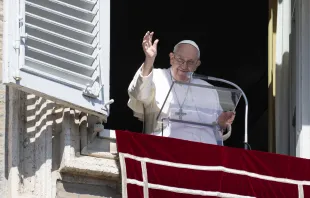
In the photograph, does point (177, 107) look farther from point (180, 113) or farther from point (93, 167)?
point (93, 167)

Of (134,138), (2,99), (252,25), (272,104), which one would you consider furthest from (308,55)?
(252,25)

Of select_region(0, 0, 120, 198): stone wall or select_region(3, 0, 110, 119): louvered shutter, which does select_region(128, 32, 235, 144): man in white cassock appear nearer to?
select_region(3, 0, 110, 119): louvered shutter

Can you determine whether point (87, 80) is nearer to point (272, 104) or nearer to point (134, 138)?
point (134, 138)

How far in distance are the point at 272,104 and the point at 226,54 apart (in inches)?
110

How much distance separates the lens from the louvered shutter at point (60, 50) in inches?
379

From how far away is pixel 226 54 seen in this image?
14.7 meters

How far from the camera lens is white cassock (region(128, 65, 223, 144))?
10.6 meters

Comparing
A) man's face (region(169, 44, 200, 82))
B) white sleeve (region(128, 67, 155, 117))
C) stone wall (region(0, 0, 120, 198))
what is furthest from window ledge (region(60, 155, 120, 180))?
man's face (region(169, 44, 200, 82))

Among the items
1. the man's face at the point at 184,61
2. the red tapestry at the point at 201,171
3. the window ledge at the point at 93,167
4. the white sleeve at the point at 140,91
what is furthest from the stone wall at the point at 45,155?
the man's face at the point at 184,61

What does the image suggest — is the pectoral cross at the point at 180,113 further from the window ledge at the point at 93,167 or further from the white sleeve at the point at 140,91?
the window ledge at the point at 93,167

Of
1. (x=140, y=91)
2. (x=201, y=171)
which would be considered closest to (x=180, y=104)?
(x=140, y=91)

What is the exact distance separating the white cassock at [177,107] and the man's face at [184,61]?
73mm

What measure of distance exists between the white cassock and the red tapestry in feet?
1.23

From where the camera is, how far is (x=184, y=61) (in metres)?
10.9
